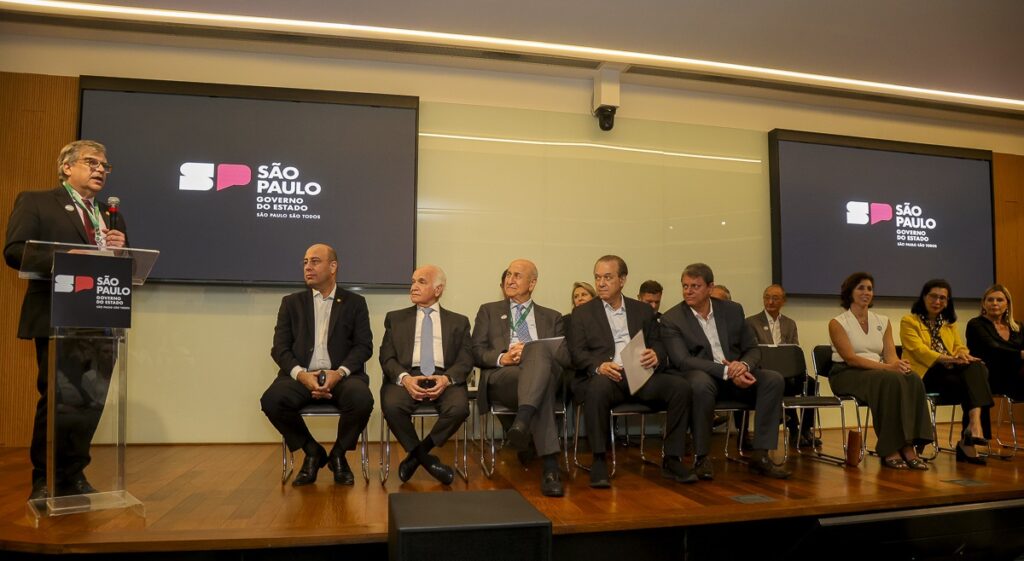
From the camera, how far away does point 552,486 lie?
3424 millimetres

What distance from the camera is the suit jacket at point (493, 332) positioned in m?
4.09

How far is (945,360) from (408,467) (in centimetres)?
A: 365

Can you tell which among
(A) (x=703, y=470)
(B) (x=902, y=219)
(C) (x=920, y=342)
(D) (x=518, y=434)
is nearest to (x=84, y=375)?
(D) (x=518, y=434)

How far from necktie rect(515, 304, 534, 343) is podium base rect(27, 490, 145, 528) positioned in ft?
7.28

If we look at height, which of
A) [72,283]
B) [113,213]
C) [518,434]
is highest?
[113,213]

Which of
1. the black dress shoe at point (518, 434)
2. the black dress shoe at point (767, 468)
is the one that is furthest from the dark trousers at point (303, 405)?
the black dress shoe at point (767, 468)

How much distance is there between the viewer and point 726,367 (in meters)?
4.03

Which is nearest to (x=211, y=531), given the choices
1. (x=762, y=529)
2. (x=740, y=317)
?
(x=762, y=529)

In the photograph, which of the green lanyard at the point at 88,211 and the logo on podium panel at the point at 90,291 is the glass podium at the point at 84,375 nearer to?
the logo on podium panel at the point at 90,291

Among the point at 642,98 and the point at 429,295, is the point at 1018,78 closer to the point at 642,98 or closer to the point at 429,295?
the point at 642,98

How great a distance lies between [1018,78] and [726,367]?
436cm

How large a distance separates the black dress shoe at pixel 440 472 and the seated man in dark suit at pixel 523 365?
0.37 m

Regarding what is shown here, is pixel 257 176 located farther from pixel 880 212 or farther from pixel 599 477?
pixel 880 212

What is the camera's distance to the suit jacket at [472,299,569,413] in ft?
13.4
